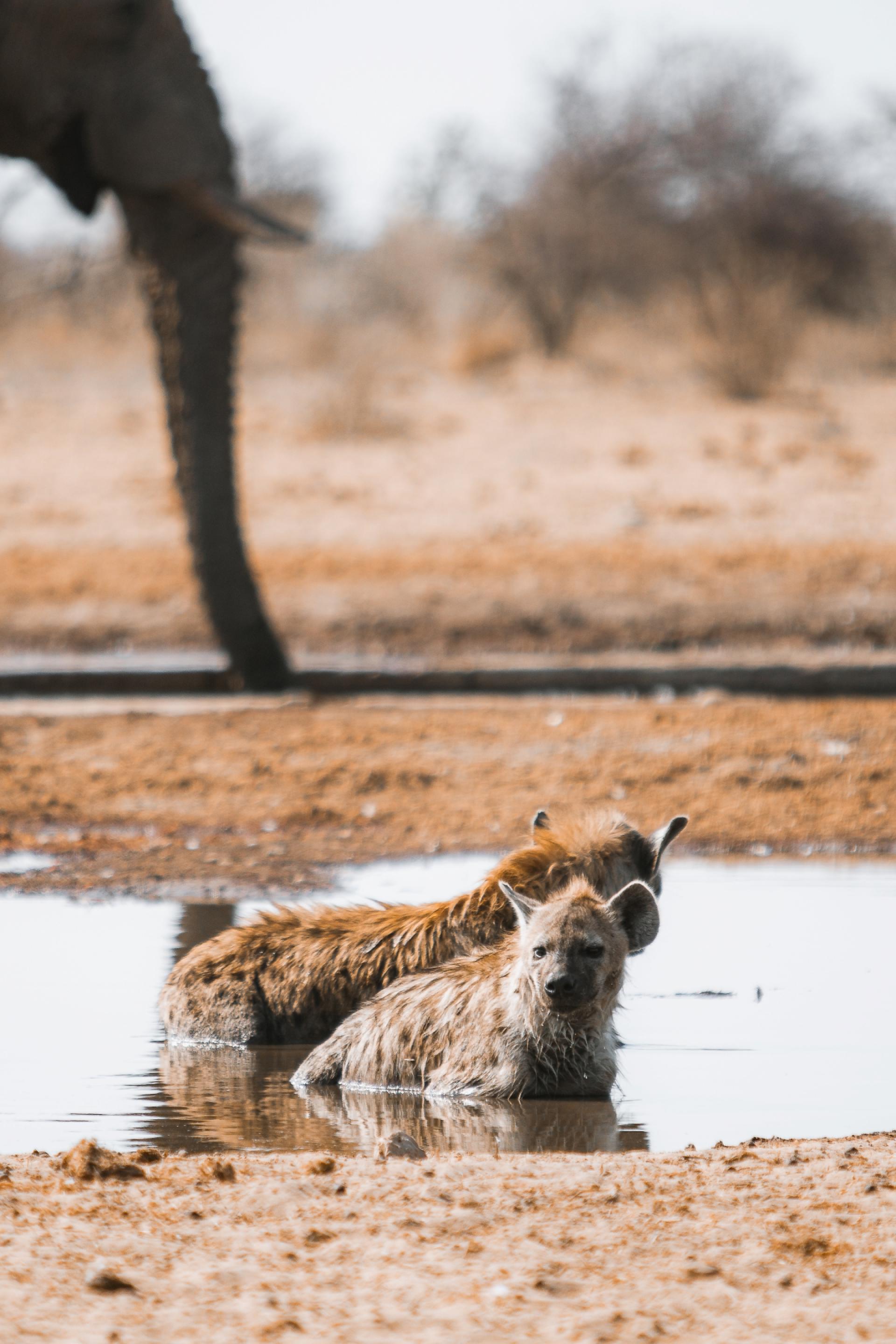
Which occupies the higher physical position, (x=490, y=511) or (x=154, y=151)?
(x=154, y=151)

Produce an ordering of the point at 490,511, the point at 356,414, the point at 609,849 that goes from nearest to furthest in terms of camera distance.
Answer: the point at 609,849 → the point at 490,511 → the point at 356,414

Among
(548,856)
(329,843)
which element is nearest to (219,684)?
(329,843)

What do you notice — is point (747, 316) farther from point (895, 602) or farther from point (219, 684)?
point (219, 684)

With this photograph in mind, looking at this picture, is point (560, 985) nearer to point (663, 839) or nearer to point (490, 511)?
point (663, 839)

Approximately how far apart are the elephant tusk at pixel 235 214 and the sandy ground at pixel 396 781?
8.67 feet

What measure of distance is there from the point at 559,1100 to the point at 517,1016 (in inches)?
10.0

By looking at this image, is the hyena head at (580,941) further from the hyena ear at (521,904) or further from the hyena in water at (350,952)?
the hyena in water at (350,952)

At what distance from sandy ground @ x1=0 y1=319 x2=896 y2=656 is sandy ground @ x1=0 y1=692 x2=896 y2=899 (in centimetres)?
467

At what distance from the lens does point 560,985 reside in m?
5.48

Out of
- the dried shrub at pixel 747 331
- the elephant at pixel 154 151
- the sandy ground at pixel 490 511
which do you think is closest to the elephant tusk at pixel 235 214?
the elephant at pixel 154 151

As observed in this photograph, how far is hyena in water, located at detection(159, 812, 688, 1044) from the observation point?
6.17 m

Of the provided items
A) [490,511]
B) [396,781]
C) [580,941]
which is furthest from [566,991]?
[490,511]

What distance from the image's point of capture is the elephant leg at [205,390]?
35.5ft

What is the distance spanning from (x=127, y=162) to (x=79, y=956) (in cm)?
464
